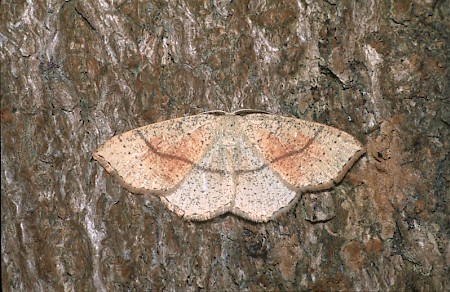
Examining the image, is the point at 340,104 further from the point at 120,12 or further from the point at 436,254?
the point at 120,12

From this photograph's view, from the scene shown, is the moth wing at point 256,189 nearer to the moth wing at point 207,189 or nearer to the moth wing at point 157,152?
the moth wing at point 207,189

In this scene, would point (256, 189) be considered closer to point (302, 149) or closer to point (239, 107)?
point (302, 149)

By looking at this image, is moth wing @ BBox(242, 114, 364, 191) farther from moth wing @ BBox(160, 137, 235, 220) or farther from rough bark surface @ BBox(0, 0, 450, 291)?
moth wing @ BBox(160, 137, 235, 220)

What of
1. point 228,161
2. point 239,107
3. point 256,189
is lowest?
point 256,189

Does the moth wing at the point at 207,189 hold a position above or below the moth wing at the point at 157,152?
below

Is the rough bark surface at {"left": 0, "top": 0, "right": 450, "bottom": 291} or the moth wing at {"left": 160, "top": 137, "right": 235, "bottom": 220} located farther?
the moth wing at {"left": 160, "top": 137, "right": 235, "bottom": 220}

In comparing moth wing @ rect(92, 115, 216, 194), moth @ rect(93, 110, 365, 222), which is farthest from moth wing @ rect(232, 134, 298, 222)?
moth wing @ rect(92, 115, 216, 194)

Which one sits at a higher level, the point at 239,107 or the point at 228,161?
the point at 239,107

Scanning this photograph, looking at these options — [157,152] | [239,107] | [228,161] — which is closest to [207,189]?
[228,161]

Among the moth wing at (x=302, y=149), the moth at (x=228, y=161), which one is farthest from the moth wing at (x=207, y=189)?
the moth wing at (x=302, y=149)
